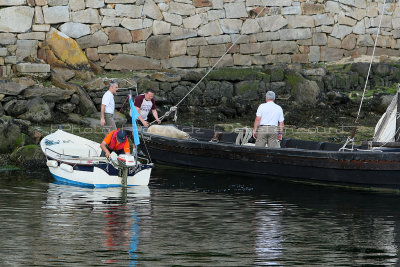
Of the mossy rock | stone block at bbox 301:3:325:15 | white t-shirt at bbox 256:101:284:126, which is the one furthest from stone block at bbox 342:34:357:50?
white t-shirt at bbox 256:101:284:126

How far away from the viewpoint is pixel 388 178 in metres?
13.5

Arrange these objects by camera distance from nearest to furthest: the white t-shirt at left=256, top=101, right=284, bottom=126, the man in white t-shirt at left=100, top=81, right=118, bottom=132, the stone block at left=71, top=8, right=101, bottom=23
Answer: the white t-shirt at left=256, top=101, right=284, bottom=126, the man in white t-shirt at left=100, top=81, right=118, bottom=132, the stone block at left=71, top=8, right=101, bottom=23

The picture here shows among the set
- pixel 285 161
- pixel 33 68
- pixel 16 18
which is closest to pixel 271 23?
pixel 16 18

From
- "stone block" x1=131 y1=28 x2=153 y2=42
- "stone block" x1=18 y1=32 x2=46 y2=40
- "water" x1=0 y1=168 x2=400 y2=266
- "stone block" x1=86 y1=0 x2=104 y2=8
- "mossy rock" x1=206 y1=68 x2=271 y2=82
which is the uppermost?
"stone block" x1=86 y1=0 x2=104 y2=8

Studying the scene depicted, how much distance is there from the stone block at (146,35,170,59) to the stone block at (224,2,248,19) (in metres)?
1.92

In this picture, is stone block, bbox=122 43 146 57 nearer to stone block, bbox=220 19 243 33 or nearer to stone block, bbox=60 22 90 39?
stone block, bbox=60 22 90 39

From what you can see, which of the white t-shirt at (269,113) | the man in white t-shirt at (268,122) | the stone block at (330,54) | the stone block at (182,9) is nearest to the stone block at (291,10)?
the stone block at (330,54)

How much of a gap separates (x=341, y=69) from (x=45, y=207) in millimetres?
15050

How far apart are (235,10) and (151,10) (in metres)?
2.47

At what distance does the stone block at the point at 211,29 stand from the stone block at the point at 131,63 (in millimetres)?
1651

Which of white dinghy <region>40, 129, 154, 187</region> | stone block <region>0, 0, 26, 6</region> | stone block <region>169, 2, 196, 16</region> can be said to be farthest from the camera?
stone block <region>169, 2, 196, 16</region>

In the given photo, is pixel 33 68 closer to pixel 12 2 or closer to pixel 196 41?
pixel 12 2

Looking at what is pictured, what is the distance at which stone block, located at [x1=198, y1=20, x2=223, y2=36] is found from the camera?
80.5 ft

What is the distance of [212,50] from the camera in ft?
80.9
